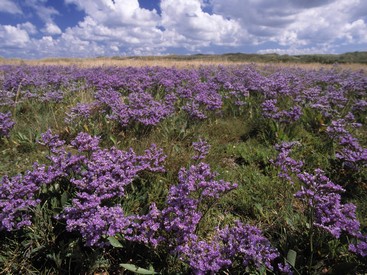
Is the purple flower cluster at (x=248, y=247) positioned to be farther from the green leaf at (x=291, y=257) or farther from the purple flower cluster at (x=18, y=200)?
the purple flower cluster at (x=18, y=200)

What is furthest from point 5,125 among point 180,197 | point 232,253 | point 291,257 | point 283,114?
point 283,114

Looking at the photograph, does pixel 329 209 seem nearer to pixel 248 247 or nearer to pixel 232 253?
pixel 248 247

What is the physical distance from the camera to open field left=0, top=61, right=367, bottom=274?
237cm

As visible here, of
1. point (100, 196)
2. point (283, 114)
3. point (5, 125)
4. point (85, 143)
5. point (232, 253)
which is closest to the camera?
point (232, 253)

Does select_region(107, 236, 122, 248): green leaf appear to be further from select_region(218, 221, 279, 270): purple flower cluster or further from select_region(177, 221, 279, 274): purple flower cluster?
select_region(218, 221, 279, 270): purple flower cluster

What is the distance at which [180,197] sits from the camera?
7.95ft

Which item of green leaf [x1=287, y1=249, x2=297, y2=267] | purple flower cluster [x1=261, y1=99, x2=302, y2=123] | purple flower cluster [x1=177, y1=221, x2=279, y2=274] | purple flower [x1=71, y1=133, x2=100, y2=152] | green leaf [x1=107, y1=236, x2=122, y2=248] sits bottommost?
green leaf [x1=287, y1=249, x2=297, y2=267]

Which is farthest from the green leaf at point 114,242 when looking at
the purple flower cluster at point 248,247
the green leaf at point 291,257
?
the green leaf at point 291,257

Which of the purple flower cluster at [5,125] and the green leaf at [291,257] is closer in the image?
the green leaf at [291,257]

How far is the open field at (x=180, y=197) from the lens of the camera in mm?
2369

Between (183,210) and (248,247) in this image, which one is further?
(183,210)

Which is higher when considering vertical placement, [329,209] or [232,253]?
[329,209]

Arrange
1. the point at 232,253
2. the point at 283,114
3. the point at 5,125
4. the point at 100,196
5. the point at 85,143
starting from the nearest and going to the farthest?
the point at 232,253 → the point at 100,196 → the point at 85,143 → the point at 5,125 → the point at 283,114

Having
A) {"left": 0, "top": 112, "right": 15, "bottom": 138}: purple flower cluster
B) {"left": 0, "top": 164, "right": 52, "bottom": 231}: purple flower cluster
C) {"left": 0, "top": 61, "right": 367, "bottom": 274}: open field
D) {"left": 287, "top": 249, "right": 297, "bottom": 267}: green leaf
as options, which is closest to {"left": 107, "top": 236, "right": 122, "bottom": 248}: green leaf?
{"left": 0, "top": 61, "right": 367, "bottom": 274}: open field
